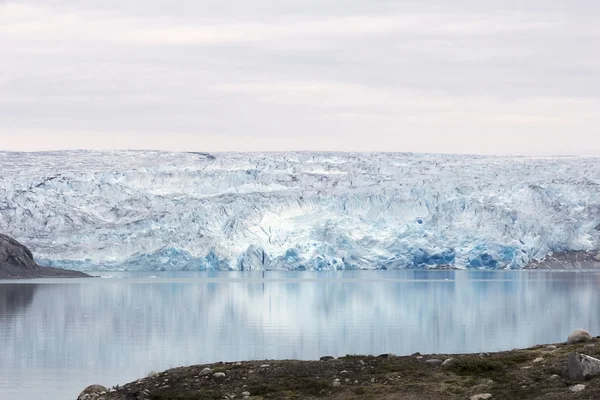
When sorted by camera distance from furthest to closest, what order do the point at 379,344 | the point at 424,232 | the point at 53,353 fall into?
the point at 424,232
the point at 379,344
the point at 53,353

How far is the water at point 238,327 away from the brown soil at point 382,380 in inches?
184

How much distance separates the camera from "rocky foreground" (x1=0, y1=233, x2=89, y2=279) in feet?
263

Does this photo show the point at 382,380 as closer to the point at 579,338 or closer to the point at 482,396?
the point at 482,396

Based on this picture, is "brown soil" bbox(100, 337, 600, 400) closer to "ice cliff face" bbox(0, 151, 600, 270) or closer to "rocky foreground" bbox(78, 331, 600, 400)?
"rocky foreground" bbox(78, 331, 600, 400)

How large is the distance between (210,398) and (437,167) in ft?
278

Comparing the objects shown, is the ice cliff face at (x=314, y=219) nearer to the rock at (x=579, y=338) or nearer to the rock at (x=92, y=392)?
the rock at (x=92, y=392)

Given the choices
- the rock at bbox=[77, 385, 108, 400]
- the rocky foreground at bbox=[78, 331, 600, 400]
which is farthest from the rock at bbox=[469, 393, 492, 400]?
the rock at bbox=[77, 385, 108, 400]

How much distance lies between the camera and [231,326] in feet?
109

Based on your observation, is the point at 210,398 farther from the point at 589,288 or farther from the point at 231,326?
the point at 589,288

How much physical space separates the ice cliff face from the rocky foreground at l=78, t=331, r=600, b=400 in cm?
7218

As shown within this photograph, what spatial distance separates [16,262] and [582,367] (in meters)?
75.7

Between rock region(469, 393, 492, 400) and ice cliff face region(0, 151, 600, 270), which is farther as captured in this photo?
ice cliff face region(0, 151, 600, 270)

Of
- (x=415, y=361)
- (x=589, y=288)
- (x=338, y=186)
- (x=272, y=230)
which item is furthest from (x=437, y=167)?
(x=415, y=361)

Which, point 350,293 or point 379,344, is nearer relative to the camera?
point 379,344
